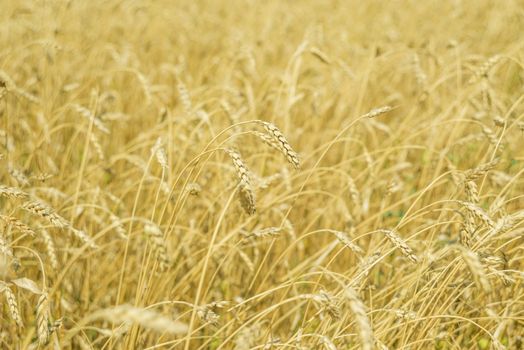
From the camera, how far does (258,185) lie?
1643 millimetres

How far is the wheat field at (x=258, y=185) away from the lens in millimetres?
1328

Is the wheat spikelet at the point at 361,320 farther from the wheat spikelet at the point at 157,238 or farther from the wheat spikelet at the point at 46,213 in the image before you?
the wheat spikelet at the point at 46,213

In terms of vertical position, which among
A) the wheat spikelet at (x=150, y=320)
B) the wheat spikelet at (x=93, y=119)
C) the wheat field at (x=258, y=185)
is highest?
the wheat spikelet at (x=93, y=119)

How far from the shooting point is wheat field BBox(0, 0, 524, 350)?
1328 millimetres

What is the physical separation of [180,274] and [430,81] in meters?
2.07

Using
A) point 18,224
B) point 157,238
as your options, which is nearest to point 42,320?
point 18,224

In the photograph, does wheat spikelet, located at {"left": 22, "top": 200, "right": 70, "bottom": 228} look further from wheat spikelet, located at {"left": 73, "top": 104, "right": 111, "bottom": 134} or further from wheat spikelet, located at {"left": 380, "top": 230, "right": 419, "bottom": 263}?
wheat spikelet, located at {"left": 380, "top": 230, "right": 419, "bottom": 263}

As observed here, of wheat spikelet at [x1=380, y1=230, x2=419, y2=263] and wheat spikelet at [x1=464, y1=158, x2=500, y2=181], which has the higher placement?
wheat spikelet at [x1=464, y1=158, x2=500, y2=181]

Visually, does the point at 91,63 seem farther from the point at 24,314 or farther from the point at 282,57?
the point at 24,314

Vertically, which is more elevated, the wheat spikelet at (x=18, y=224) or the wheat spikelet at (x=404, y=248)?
the wheat spikelet at (x=18, y=224)

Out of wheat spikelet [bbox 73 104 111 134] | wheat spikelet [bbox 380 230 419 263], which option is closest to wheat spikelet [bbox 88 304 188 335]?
wheat spikelet [bbox 380 230 419 263]

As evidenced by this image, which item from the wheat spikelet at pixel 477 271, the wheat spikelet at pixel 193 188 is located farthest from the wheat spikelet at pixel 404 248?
the wheat spikelet at pixel 193 188

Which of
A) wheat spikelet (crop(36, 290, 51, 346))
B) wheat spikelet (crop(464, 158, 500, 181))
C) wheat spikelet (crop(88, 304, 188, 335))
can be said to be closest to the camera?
wheat spikelet (crop(88, 304, 188, 335))

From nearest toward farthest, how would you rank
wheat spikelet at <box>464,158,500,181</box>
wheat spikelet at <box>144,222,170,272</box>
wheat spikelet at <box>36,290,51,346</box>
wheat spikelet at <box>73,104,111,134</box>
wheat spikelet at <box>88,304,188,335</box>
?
wheat spikelet at <box>88,304,188,335</box>, wheat spikelet at <box>144,222,170,272</box>, wheat spikelet at <box>36,290,51,346</box>, wheat spikelet at <box>464,158,500,181</box>, wheat spikelet at <box>73,104,111,134</box>
